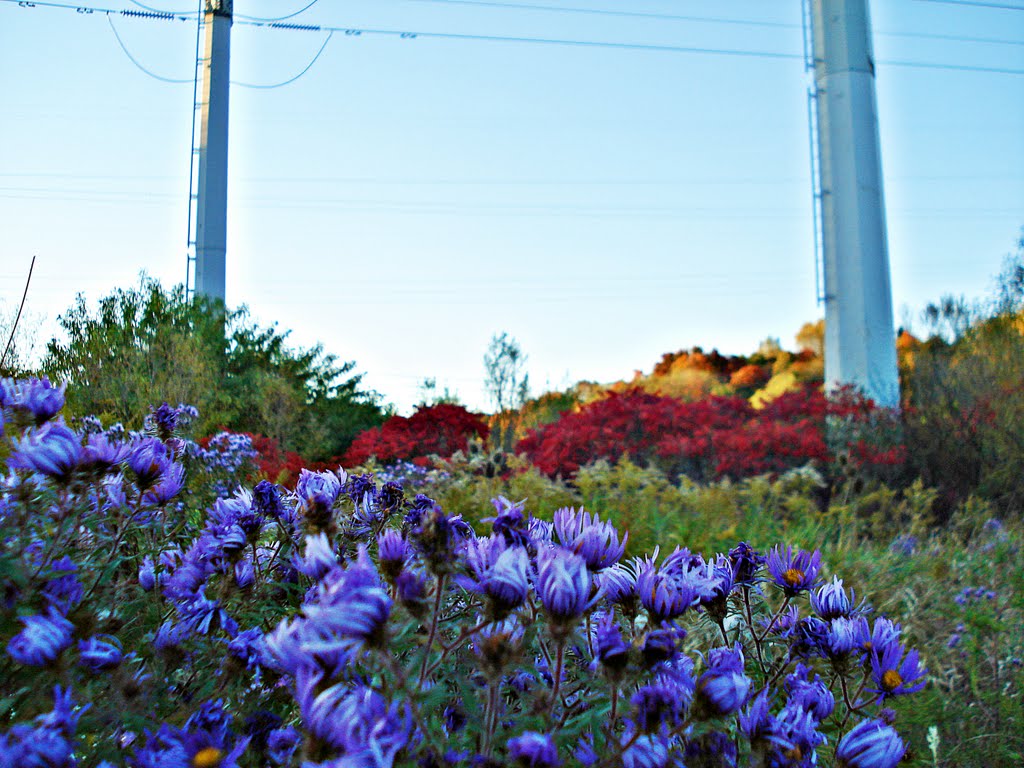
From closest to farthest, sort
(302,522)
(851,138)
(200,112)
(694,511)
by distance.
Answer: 1. (302,522)
2. (694,511)
3. (200,112)
4. (851,138)

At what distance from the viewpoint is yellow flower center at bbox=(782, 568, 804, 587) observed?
104 cm

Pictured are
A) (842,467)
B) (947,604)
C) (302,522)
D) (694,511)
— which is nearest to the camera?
(302,522)

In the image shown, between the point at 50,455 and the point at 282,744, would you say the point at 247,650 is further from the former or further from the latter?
the point at 50,455

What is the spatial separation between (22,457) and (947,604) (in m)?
3.17

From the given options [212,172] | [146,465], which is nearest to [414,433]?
[212,172]

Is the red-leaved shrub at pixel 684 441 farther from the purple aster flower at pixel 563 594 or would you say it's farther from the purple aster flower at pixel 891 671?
the purple aster flower at pixel 563 594

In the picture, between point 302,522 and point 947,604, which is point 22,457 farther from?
point 947,604

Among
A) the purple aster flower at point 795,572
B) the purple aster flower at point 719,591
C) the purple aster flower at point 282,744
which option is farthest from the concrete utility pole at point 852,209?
the purple aster flower at point 282,744

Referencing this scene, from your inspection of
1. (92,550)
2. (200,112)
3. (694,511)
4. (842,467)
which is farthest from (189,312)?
(92,550)

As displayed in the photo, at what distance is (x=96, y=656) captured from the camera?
71cm

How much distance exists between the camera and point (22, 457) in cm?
83

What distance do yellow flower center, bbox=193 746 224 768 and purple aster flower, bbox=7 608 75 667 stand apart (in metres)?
0.15

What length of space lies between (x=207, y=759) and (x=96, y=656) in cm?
15

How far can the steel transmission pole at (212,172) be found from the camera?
6805 millimetres
